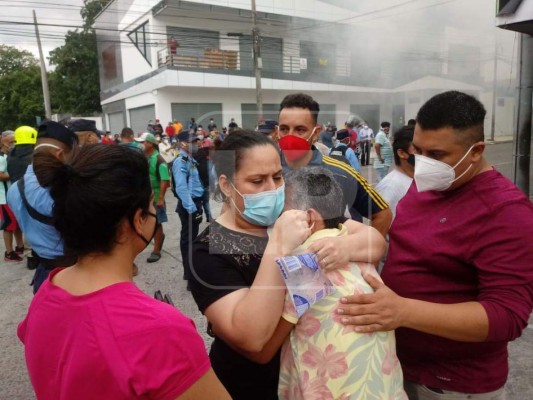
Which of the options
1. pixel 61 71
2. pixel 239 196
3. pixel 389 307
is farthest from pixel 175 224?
pixel 61 71

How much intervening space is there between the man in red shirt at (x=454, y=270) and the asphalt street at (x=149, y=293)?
88 centimetres

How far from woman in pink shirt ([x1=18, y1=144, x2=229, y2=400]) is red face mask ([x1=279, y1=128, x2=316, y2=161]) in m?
1.43

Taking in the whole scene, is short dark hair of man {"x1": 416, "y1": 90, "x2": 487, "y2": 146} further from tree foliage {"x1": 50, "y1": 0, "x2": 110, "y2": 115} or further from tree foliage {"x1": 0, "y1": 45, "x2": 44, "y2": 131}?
tree foliage {"x1": 0, "y1": 45, "x2": 44, "y2": 131}

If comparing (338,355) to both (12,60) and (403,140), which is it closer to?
(403,140)

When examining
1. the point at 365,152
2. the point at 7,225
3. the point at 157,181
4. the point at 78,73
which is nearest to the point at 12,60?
the point at 78,73

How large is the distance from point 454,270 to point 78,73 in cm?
3261

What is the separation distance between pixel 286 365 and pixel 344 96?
1344 centimetres

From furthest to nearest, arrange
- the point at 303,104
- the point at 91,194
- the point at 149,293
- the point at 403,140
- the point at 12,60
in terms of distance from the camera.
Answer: the point at 12,60, the point at 149,293, the point at 403,140, the point at 303,104, the point at 91,194

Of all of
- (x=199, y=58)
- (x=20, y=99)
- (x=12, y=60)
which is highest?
(x=12, y=60)

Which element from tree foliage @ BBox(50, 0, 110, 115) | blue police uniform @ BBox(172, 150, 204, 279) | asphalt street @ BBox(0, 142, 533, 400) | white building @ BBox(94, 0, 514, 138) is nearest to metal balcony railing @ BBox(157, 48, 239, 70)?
white building @ BBox(94, 0, 514, 138)

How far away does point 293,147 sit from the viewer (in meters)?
2.35

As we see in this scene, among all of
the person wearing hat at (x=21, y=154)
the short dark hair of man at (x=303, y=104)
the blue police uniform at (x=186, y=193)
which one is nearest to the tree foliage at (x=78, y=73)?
the person wearing hat at (x=21, y=154)

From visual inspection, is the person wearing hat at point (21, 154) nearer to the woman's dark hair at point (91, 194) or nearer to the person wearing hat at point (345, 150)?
the person wearing hat at point (345, 150)

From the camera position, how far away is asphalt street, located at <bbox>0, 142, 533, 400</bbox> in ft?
7.90
